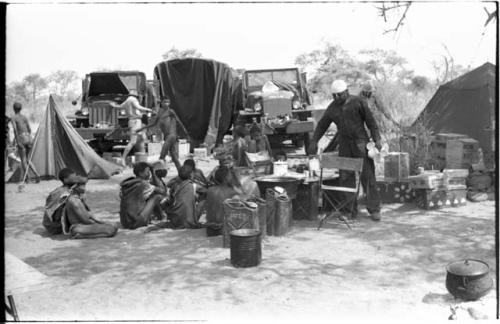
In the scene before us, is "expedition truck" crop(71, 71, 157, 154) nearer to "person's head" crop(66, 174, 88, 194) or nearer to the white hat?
"person's head" crop(66, 174, 88, 194)

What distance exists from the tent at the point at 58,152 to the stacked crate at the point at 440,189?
19.9ft

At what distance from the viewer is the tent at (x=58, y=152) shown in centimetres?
1165

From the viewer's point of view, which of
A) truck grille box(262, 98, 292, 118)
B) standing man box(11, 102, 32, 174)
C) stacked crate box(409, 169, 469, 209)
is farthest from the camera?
truck grille box(262, 98, 292, 118)

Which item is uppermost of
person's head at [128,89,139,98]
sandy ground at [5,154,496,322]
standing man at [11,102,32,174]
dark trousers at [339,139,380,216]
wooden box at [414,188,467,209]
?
person's head at [128,89,139,98]

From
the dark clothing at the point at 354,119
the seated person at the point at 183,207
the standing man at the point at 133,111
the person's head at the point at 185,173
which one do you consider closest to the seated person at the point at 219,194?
the seated person at the point at 183,207

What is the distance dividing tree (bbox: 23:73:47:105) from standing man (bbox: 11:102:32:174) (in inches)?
1332

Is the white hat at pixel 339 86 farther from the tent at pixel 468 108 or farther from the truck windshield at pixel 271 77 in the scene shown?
the truck windshield at pixel 271 77

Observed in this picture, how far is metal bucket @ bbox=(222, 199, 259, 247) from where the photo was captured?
638 cm

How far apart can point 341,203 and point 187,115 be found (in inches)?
331

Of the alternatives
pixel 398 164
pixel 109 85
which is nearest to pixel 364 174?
pixel 398 164

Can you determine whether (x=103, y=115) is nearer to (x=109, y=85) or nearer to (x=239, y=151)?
(x=109, y=85)

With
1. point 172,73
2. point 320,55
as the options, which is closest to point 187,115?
point 172,73

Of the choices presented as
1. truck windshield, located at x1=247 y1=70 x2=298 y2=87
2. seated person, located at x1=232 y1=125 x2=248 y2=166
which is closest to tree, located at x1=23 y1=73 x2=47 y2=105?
truck windshield, located at x1=247 y1=70 x2=298 y2=87

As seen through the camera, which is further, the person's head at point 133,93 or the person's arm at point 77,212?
the person's head at point 133,93
